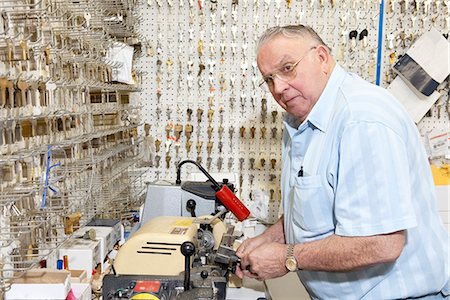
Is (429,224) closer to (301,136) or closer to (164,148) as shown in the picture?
(301,136)

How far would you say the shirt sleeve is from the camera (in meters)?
1.38

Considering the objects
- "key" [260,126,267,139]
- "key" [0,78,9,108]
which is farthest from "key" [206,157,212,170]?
"key" [0,78,9,108]

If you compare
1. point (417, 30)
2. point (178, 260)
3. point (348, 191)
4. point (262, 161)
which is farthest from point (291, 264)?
point (417, 30)

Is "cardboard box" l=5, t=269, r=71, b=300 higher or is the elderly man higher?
the elderly man

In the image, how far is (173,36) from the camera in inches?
121

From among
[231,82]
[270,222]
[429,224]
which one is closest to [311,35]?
[429,224]

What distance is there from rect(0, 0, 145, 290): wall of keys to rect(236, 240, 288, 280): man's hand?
62cm

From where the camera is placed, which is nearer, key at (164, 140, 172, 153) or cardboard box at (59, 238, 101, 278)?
cardboard box at (59, 238, 101, 278)

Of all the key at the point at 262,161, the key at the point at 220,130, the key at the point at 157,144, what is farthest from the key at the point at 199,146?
the key at the point at 262,161

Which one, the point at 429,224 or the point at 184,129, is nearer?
the point at 429,224

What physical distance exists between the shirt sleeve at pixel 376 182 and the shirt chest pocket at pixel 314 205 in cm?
14

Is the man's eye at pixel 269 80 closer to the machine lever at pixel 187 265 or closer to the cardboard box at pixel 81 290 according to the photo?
the machine lever at pixel 187 265

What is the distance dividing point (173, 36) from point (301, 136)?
1611 mm

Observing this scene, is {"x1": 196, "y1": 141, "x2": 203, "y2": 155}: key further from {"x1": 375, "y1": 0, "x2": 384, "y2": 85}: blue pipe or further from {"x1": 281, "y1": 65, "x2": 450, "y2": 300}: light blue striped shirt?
{"x1": 281, "y1": 65, "x2": 450, "y2": 300}: light blue striped shirt
